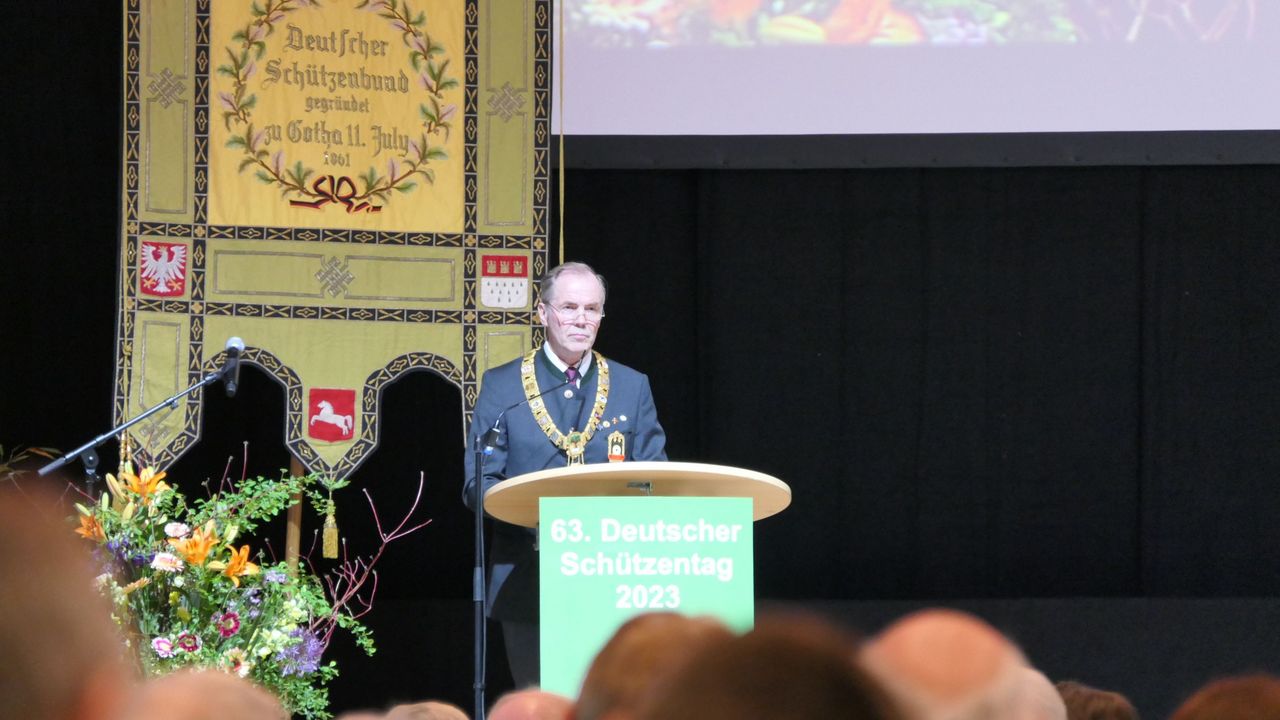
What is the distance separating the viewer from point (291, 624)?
3.21 meters

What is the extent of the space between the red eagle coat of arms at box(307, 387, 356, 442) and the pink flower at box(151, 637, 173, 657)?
2.16 m

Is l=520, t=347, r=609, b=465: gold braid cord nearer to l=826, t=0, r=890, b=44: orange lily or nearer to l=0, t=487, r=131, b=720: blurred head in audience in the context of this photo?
l=826, t=0, r=890, b=44: orange lily

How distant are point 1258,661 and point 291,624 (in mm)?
3816

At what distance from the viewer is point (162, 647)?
9.79 feet

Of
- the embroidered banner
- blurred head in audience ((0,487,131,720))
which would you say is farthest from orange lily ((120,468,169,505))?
blurred head in audience ((0,487,131,720))

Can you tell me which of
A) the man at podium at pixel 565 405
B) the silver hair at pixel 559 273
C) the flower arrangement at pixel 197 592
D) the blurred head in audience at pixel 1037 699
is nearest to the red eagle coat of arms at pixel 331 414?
the man at podium at pixel 565 405

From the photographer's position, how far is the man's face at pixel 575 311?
4027 mm

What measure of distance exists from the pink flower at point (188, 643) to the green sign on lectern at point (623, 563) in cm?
69

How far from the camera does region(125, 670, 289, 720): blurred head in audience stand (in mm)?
865

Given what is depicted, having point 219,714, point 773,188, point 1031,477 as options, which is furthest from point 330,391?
point 219,714

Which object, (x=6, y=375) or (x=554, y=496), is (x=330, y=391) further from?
(x=554, y=496)

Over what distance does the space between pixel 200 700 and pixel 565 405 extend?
10.3 feet

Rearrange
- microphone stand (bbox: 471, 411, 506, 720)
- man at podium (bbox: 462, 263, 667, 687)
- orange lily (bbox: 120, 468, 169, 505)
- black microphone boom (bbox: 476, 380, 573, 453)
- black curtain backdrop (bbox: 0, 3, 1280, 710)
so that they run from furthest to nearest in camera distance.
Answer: black curtain backdrop (bbox: 0, 3, 1280, 710) < man at podium (bbox: 462, 263, 667, 687) < black microphone boom (bbox: 476, 380, 573, 453) < microphone stand (bbox: 471, 411, 506, 720) < orange lily (bbox: 120, 468, 169, 505)

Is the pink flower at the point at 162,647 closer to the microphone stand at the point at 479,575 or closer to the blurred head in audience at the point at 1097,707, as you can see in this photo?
the microphone stand at the point at 479,575
